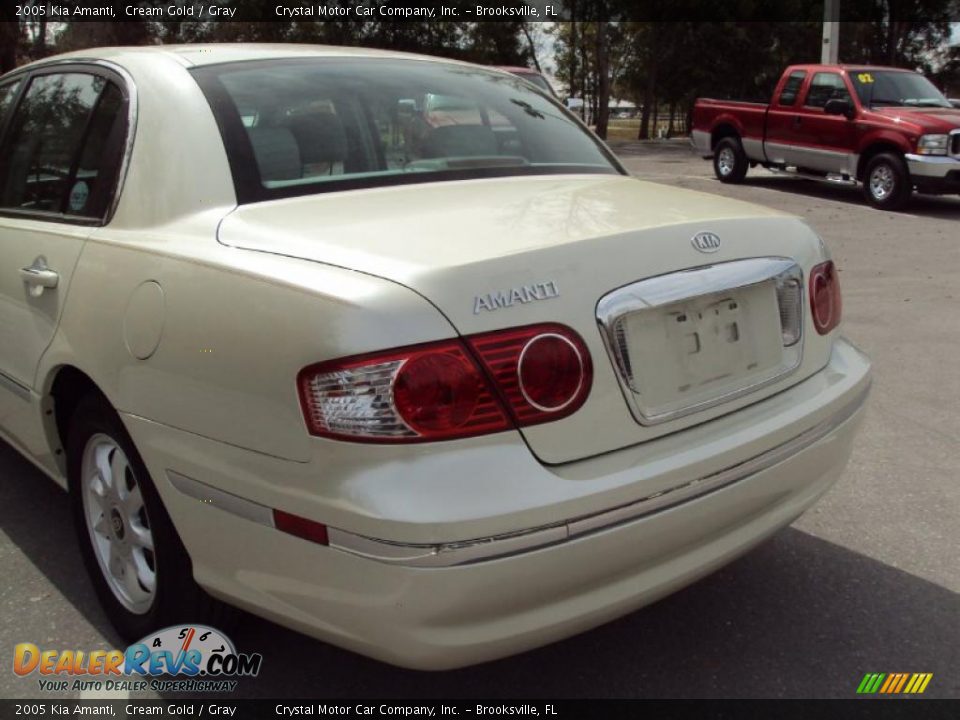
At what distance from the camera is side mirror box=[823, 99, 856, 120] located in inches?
516

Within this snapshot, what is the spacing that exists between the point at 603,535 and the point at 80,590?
6.42 feet

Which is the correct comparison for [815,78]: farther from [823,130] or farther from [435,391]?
[435,391]

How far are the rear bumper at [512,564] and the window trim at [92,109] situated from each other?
2.52ft

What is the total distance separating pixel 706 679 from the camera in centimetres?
262

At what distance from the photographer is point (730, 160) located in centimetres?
1597

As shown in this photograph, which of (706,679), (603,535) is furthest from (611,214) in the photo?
(706,679)

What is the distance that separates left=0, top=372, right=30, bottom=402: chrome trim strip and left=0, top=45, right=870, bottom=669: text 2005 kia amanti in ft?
0.10

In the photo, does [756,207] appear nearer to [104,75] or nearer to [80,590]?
[104,75]

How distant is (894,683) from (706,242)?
51.0 inches

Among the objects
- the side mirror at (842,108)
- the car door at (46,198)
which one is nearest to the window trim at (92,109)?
the car door at (46,198)

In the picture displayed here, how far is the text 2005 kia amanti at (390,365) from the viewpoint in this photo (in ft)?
6.47

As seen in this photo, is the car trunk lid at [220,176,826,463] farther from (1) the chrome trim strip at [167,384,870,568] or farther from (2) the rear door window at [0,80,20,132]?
(2) the rear door window at [0,80,20,132]

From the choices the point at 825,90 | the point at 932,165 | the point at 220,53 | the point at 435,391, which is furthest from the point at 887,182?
the point at 435,391

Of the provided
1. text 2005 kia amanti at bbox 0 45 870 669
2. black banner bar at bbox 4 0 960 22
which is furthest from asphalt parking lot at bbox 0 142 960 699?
black banner bar at bbox 4 0 960 22
